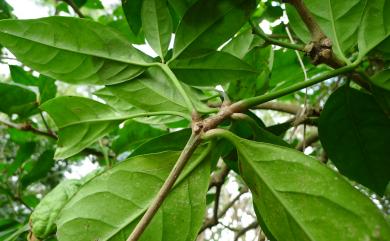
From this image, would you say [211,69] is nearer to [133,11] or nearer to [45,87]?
[133,11]

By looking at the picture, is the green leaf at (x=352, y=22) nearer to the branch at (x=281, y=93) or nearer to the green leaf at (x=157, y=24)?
the branch at (x=281, y=93)

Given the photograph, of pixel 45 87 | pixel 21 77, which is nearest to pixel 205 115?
pixel 45 87

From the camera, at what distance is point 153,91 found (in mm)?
678

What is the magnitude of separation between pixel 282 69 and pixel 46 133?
663 millimetres

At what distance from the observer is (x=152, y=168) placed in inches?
22.2

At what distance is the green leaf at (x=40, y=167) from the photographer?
1.37 meters

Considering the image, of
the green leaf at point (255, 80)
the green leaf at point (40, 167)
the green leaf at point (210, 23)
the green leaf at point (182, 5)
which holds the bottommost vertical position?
the green leaf at point (40, 167)

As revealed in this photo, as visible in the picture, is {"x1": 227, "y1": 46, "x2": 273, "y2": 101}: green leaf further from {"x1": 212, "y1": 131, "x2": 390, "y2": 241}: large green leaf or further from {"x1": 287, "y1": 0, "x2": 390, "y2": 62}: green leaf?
{"x1": 212, "y1": 131, "x2": 390, "y2": 241}: large green leaf

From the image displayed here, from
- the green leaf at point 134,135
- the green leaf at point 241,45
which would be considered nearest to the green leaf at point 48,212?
the green leaf at point 134,135

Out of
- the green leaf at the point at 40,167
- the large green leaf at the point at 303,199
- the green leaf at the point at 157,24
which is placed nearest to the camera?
the large green leaf at the point at 303,199

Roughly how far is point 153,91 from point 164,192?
0.75 ft

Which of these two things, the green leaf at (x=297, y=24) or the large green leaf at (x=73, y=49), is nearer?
the large green leaf at (x=73, y=49)

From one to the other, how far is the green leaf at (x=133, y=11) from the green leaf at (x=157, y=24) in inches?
3.0

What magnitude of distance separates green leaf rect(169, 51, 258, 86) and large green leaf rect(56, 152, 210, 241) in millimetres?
157
